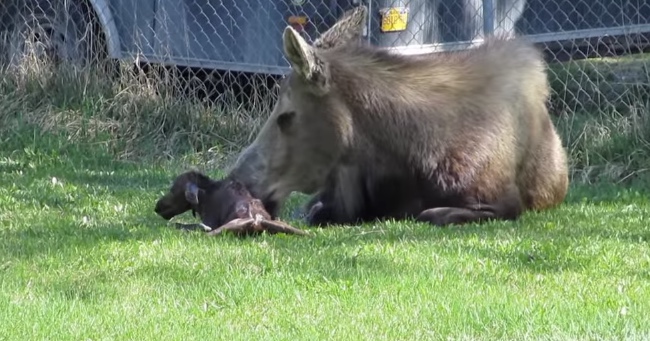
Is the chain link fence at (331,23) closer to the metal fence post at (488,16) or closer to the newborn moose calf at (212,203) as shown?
the metal fence post at (488,16)

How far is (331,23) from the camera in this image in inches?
378

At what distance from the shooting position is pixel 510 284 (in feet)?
17.4

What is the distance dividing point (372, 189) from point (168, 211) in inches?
42.6

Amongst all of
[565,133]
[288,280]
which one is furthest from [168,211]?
[565,133]

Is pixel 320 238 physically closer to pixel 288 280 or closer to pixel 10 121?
pixel 288 280

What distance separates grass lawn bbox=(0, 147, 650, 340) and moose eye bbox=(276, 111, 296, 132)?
622 mm

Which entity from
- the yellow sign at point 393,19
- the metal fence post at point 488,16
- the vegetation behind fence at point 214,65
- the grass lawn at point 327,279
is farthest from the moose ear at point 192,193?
the metal fence post at point 488,16

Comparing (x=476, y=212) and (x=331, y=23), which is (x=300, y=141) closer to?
(x=476, y=212)

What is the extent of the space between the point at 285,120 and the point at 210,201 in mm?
600

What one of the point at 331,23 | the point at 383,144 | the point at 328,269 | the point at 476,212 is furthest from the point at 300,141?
the point at 331,23

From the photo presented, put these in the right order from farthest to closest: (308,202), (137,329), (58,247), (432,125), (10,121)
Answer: (10,121) → (308,202) → (432,125) → (58,247) → (137,329)

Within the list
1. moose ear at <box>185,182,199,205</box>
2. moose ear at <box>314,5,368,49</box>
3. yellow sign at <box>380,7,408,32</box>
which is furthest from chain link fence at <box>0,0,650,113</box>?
moose ear at <box>185,182,199,205</box>

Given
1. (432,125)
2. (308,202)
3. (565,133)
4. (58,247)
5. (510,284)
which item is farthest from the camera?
(565,133)

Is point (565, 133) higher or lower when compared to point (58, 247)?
lower
